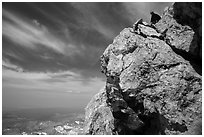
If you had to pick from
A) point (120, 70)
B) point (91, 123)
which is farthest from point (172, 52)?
point (91, 123)

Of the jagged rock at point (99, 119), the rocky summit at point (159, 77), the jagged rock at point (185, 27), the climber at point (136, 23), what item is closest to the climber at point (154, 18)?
the rocky summit at point (159, 77)

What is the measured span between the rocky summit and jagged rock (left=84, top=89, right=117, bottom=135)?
0.58 feet

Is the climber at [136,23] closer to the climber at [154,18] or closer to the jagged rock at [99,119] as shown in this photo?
the climber at [154,18]

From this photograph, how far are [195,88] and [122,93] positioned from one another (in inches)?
332

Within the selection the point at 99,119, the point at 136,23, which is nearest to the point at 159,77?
the point at 136,23

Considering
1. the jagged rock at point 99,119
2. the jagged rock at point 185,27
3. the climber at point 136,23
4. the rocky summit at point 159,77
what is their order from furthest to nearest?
the climber at point 136,23
the jagged rock at point 99,119
the jagged rock at point 185,27
the rocky summit at point 159,77

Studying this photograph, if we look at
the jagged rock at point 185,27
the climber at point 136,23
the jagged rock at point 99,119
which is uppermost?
the climber at point 136,23

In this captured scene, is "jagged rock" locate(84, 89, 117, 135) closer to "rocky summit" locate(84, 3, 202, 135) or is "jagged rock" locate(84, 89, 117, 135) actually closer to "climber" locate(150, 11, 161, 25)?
"rocky summit" locate(84, 3, 202, 135)

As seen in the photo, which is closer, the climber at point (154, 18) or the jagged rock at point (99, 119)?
the jagged rock at point (99, 119)

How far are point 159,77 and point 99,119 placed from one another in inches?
517

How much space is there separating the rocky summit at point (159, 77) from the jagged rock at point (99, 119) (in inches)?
6.9

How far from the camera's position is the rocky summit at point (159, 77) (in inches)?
751

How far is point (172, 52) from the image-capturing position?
911 inches

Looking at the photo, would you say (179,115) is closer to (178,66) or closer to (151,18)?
(178,66)
